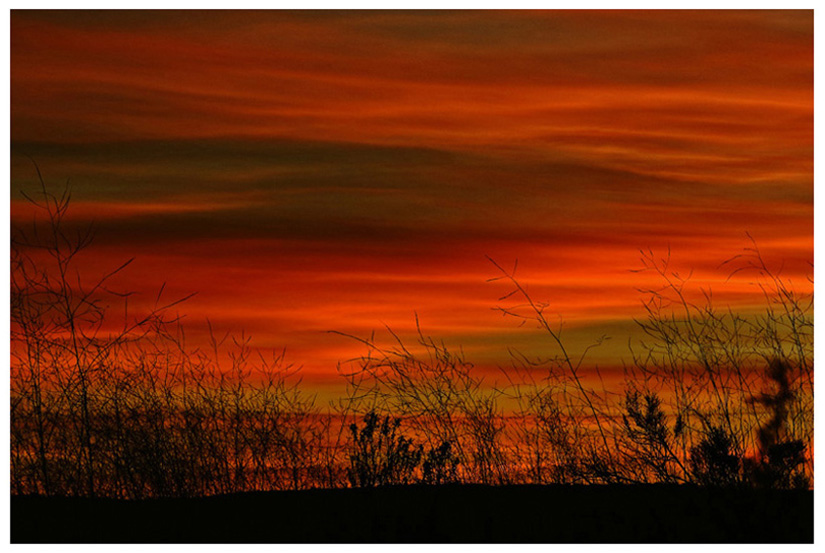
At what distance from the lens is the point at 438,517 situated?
399 cm

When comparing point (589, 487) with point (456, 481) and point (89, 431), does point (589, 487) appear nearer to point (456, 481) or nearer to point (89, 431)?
point (456, 481)

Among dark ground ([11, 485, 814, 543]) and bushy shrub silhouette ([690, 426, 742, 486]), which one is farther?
bushy shrub silhouette ([690, 426, 742, 486])

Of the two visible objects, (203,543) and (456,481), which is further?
(456,481)

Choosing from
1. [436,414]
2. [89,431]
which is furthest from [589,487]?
[89,431]

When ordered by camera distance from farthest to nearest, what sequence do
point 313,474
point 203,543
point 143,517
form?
point 313,474 → point 143,517 → point 203,543

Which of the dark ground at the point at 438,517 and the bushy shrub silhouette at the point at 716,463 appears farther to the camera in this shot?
the bushy shrub silhouette at the point at 716,463

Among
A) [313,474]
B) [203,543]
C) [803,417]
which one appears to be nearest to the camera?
[203,543]

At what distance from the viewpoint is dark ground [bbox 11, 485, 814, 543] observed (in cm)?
380

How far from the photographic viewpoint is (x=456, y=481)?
14.9ft

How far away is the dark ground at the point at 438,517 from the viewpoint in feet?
12.5

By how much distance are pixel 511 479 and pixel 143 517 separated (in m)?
1.55
